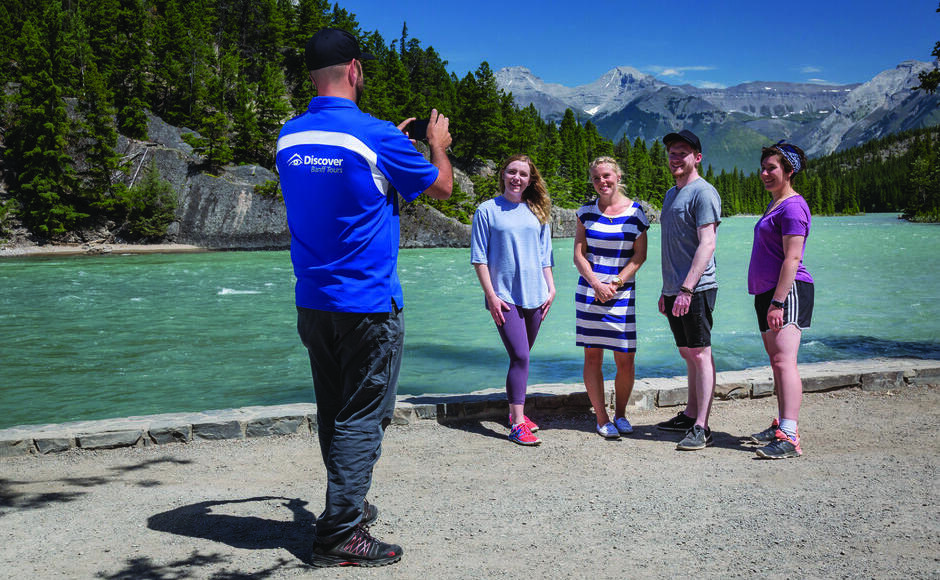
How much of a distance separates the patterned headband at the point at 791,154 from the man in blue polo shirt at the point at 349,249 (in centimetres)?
320

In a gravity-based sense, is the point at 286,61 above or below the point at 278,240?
above

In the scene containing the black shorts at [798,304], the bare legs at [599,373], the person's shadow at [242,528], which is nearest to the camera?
the person's shadow at [242,528]

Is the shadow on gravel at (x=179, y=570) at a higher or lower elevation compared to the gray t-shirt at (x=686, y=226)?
lower

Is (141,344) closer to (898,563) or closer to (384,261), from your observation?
(384,261)

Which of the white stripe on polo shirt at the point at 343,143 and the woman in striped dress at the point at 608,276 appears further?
the woman in striped dress at the point at 608,276

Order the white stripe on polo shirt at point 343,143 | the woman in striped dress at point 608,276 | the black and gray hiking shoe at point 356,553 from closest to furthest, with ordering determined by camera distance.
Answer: the white stripe on polo shirt at point 343,143 → the black and gray hiking shoe at point 356,553 → the woman in striped dress at point 608,276

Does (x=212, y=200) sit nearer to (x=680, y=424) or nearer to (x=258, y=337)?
(x=258, y=337)

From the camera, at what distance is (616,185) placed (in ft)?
18.9

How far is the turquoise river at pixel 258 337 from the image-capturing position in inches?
400

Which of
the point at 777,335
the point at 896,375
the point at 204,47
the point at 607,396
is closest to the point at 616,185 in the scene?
the point at 777,335

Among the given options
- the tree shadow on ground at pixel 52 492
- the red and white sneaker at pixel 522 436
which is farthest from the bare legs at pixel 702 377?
the tree shadow on ground at pixel 52 492

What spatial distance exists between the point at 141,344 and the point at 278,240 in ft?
123

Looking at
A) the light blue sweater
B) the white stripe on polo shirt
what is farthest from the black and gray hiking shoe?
the light blue sweater

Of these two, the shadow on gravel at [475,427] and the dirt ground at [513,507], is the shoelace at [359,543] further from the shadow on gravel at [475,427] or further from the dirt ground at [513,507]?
the shadow on gravel at [475,427]
